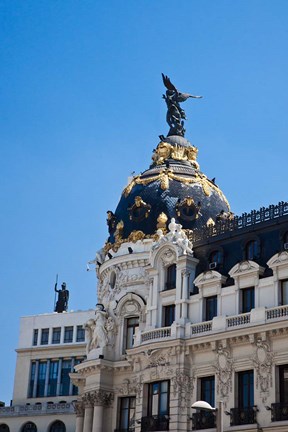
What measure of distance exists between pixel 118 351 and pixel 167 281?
6.21 meters

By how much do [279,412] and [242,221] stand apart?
40.7ft

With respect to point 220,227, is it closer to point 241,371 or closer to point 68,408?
point 241,371

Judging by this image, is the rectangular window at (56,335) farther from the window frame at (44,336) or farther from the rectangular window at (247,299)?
the rectangular window at (247,299)

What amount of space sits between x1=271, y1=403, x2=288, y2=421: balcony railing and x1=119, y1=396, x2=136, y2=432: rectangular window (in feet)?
37.9

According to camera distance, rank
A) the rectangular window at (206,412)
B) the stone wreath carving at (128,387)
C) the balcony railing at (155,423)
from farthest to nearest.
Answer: the stone wreath carving at (128,387) < the balcony railing at (155,423) < the rectangular window at (206,412)

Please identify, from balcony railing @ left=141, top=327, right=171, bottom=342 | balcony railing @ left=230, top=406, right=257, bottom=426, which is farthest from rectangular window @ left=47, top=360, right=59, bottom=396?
balcony railing @ left=230, top=406, right=257, bottom=426

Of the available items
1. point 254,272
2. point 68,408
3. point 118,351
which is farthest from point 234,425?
point 68,408

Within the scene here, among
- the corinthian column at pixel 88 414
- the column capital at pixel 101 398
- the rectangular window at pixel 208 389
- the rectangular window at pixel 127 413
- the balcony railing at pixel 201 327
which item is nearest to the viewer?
the rectangular window at pixel 208 389

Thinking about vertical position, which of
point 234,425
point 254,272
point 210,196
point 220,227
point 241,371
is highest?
point 210,196

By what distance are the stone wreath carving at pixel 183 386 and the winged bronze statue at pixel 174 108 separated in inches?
859

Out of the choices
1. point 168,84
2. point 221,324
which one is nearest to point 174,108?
point 168,84

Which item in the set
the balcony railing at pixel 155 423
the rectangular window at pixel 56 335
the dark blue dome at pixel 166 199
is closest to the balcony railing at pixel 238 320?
the balcony railing at pixel 155 423

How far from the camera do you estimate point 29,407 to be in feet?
247

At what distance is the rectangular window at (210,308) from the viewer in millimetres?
50719
